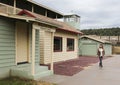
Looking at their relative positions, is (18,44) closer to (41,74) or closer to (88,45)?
(41,74)

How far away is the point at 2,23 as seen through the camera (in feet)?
35.8

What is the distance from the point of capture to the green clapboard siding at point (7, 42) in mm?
10898

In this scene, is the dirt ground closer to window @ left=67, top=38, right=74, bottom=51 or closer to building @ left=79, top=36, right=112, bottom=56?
window @ left=67, top=38, right=74, bottom=51

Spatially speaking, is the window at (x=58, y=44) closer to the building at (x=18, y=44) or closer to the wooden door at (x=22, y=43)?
the building at (x=18, y=44)

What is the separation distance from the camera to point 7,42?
11.2 m

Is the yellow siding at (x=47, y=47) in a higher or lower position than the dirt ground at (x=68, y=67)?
higher

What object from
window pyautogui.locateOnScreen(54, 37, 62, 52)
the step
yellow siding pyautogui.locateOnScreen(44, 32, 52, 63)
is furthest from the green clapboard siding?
window pyautogui.locateOnScreen(54, 37, 62, 52)

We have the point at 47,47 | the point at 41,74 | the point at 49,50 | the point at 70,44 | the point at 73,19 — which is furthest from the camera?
Answer: the point at 73,19

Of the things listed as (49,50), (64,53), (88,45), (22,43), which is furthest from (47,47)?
(88,45)

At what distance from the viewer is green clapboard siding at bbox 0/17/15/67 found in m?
10.9

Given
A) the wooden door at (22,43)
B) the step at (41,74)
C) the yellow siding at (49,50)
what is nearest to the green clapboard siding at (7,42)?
the wooden door at (22,43)

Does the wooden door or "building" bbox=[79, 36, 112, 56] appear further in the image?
"building" bbox=[79, 36, 112, 56]

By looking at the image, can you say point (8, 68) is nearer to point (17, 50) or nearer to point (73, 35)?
point (17, 50)

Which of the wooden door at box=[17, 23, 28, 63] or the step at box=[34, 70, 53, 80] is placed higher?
the wooden door at box=[17, 23, 28, 63]
